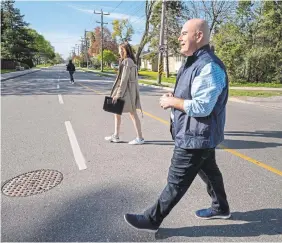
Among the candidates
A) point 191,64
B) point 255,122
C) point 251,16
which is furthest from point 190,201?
point 251,16

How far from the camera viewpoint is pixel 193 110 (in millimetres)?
2043

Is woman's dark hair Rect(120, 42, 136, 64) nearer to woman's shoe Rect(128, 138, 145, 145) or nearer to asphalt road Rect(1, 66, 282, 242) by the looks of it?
woman's shoe Rect(128, 138, 145, 145)

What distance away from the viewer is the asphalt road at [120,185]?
8.33 ft

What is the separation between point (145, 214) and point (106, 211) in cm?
56

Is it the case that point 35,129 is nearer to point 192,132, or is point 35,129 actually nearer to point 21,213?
point 21,213

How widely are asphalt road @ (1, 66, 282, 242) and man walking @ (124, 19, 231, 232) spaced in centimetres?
50

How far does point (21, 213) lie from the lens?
9.34 ft

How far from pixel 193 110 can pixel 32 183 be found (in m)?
2.53

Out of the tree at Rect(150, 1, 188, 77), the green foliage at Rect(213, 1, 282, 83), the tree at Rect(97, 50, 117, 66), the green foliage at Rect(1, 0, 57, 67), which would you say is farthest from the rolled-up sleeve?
the tree at Rect(97, 50, 117, 66)

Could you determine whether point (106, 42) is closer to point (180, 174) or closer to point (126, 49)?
point (126, 49)

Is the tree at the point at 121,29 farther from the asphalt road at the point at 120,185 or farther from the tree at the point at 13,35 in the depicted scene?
the asphalt road at the point at 120,185

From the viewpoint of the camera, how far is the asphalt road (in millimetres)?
2539

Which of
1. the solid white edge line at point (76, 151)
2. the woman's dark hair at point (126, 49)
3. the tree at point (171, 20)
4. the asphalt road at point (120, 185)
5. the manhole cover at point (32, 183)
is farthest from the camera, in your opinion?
the tree at point (171, 20)

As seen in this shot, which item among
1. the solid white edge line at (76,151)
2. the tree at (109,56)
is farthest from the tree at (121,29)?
the solid white edge line at (76,151)
